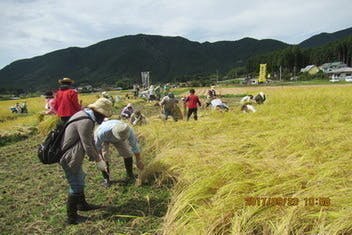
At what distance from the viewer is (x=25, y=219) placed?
179 inches

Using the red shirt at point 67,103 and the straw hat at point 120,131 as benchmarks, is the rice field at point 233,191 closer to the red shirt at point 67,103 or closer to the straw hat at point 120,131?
the straw hat at point 120,131

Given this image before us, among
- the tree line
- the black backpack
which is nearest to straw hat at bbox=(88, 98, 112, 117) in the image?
the black backpack

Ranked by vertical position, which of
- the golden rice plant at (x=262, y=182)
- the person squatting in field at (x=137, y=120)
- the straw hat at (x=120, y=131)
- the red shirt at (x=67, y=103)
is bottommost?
the person squatting in field at (x=137, y=120)

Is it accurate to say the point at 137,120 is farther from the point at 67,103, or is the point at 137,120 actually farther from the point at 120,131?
the point at 120,131

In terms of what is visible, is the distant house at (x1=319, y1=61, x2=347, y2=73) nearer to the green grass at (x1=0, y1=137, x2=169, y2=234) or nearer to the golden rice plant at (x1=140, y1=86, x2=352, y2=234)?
the golden rice plant at (x1=140, y1=86, x2=352, y2=234)

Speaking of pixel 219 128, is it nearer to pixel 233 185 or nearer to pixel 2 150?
pixel 233 185

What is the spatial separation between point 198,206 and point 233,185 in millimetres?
418

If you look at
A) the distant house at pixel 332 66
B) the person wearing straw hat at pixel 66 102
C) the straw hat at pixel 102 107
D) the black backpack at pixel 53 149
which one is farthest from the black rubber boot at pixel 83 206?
the distant house at pixel 332 66

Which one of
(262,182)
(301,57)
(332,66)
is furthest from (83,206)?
(301,57)

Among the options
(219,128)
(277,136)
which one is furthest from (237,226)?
(219,128)

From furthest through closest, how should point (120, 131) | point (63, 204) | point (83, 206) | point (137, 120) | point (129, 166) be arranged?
point (137, 120), point (129, 166), point (120, 131), point (63, 204), point (83, 206)

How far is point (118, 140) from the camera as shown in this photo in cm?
558

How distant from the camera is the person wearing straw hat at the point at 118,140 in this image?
546 cm

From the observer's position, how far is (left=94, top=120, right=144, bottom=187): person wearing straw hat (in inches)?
215
